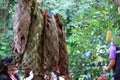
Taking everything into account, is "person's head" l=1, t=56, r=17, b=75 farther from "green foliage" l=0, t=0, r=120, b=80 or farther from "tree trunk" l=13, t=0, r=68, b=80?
"green foliage" l=0, t=0, r=120, b=80

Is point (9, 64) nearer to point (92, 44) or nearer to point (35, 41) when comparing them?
point (35, 41)

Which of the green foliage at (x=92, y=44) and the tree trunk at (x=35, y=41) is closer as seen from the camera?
the tree trunk at (x=35, y=41)

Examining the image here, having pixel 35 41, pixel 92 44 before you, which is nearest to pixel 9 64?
pixel 35 41

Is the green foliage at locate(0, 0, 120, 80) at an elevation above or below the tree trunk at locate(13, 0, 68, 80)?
below

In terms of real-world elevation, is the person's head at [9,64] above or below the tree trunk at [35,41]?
below

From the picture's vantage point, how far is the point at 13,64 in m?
1.92

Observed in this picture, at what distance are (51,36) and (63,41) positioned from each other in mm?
159

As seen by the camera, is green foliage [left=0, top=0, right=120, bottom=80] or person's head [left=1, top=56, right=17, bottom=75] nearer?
person's head [left=1, top=56, right=17, bottom=75]

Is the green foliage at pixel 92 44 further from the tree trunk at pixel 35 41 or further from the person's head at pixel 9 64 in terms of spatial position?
the tree trunk at pixel 35 41

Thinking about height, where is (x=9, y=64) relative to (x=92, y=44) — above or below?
above

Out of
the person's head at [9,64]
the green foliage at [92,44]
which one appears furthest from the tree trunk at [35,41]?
the green foliage at [92,44]

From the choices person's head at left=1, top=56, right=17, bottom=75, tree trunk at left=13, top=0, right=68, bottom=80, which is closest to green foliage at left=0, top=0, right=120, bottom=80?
person's head at left=1, top=56, right=17, bottom=75

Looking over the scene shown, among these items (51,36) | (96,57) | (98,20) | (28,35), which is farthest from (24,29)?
(98,20)

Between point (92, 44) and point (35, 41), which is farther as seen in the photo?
point (92, 44)
